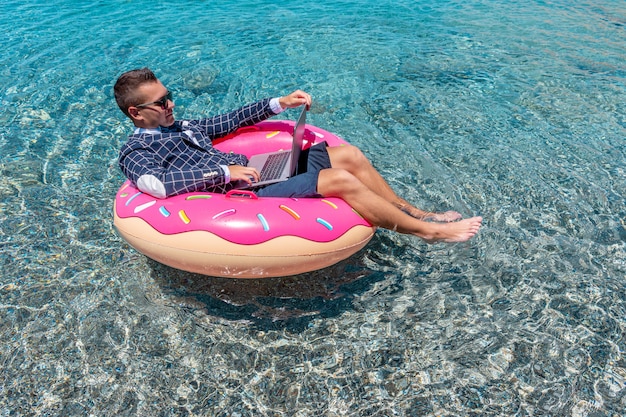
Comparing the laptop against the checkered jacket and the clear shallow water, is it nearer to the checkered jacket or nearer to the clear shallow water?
the checkered jacket

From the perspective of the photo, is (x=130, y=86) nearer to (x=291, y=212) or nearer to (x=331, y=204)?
(x=291, y=212)

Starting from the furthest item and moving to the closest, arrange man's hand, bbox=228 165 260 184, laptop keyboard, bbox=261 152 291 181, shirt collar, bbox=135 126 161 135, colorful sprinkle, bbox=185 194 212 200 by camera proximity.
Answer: laptop keyboard, bbox=261 152 291 181 → shirt collar, bbox=135 126 161 135 → man's hand, bbox=228 165 260 184 → colorful sprinkle, bbox=185 194 212 200

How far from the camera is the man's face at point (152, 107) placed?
3070mm

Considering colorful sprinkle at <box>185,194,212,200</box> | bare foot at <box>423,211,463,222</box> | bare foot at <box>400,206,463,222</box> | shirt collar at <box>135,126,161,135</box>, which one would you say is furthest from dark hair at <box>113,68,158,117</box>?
bare foot at <box>423,211,463,222</box>

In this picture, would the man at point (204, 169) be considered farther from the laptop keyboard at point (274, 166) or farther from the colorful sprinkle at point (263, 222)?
the colorful sprinkle at point (263, 222)

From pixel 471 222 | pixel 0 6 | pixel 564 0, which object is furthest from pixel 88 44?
pixel 564 0

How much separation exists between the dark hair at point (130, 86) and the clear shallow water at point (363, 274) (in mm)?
1028

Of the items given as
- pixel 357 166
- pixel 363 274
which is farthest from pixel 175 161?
pixel 363 274

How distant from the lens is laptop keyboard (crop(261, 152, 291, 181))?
3.33 metres

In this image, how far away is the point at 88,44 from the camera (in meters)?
7.29

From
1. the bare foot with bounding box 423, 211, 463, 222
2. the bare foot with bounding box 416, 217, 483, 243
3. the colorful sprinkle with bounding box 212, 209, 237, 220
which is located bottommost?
the bare foot with bounding box 423, 211, 463, 222

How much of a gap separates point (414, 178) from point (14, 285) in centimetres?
297

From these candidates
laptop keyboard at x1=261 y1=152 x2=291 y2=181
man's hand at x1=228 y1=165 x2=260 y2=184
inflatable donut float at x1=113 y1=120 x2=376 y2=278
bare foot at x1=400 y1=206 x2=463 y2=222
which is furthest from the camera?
bare foot at x1=400 y1=206 x2=463 y2=222

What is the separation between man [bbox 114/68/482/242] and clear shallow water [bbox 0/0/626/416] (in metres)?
0.41
